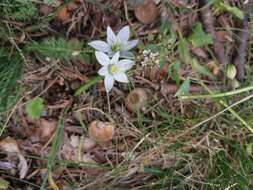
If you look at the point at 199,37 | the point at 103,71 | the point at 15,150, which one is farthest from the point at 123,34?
the point at 15,150

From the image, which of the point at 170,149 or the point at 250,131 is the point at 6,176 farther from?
the point at 250,131

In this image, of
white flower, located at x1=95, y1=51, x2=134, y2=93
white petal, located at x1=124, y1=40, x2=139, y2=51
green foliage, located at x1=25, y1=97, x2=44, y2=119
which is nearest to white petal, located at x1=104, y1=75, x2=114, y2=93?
white flower, located at x1=95, y1=51, x2=134, y2=93

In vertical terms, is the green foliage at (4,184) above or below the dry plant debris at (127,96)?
below

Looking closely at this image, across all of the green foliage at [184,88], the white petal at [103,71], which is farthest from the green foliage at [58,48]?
the green foliage at [184,88]

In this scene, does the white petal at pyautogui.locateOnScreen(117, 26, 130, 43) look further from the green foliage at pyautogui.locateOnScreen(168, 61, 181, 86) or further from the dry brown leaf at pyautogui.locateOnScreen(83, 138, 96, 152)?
the dry brown leaf at pyautogui.locateOnScreen(83, 138, 96, 152)

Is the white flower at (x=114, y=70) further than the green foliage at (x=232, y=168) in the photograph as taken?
No

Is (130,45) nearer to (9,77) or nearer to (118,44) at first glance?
(118,44)

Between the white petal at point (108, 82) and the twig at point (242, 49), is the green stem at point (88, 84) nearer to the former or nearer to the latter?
the white petal at point (108, 82)
